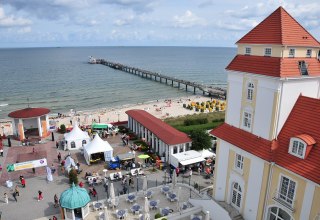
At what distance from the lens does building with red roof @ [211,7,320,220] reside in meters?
14.0

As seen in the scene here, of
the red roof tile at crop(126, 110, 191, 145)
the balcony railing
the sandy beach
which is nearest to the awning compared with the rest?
the red roof tile at crop(126, 110, 191, 145)

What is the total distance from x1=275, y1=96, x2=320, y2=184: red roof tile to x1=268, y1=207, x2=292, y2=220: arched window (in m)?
3.18

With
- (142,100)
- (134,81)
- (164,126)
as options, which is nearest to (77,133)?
(164,126)

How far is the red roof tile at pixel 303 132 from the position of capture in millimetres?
13438

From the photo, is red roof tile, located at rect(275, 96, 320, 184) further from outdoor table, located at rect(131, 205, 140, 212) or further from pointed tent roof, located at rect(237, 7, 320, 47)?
outdoor table, located at rect(131, 205, 140, 212)

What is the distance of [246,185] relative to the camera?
1719cm

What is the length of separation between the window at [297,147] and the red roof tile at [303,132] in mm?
201

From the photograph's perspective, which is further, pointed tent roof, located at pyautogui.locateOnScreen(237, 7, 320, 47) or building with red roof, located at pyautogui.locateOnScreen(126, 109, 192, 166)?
building with red roof, located at pyautogui.locateOnScreen(126, 109, 192, 166)

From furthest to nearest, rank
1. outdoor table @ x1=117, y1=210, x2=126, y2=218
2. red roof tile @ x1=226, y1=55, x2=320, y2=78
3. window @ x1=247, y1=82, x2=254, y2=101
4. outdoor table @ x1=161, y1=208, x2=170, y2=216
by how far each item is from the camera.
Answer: outdoor table @ x1=161, y1=208, x2=170, y2=216 < outdoor table @ x1=117, y1=210, x2=126, y2=218 < window @ x1=247, y1=82, x2=254, y2=101 < red roof tile @ x1=226, y1=55, x2=320, y2=78

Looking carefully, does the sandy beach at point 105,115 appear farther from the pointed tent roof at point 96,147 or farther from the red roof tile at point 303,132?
the red roof tile at point 303,132

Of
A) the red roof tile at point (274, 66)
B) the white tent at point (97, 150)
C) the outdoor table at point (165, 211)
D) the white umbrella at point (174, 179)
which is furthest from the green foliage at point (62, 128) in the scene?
the red roof tile at point (274, 66)

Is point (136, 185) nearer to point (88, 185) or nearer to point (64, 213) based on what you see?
point (88, 185)

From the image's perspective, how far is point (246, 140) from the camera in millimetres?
17062

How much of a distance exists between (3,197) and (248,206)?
63.6 feet
